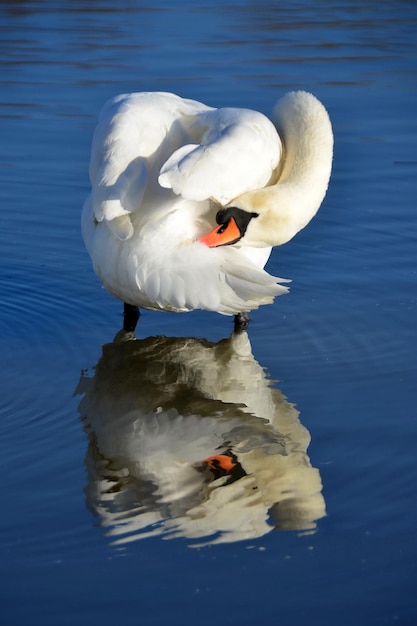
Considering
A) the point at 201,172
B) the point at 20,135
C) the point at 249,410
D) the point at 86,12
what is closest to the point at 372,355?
the point at 249,410

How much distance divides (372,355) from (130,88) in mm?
5593

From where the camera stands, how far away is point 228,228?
17.2 feet

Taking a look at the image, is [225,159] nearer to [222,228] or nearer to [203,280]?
[222,228]

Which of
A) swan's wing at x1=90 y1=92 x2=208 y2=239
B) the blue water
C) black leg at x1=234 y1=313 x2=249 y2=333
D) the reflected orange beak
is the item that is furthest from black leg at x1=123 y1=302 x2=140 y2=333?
the reflected orange beak

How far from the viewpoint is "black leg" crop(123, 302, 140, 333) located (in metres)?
6.14

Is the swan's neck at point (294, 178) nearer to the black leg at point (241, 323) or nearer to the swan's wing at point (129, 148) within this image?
the swan's wing at point (129, 148)

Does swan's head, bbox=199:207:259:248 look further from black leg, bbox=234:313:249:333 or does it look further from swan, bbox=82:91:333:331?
black leg, bbox=234:313:249:333

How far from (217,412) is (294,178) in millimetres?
1164

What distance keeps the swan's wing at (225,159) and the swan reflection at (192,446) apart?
85 cm

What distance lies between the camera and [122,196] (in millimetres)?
5074

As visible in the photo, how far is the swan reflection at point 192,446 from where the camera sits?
13.8 ft

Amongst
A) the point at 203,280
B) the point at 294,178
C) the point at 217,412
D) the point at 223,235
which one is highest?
the point at 294,178

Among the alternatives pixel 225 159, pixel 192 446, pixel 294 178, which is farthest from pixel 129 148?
pixel 192 446

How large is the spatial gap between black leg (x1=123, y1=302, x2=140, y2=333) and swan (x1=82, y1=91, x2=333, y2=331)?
0.47 meters
